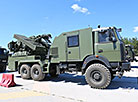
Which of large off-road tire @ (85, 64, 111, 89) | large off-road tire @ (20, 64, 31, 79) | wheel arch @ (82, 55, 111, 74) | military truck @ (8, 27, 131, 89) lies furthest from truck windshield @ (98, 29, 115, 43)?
large off-road tire @ (20, 64, 31, 79)

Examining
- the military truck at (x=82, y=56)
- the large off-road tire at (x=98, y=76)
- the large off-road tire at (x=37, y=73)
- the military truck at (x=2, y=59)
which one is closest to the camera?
the large off-road tire at (x=98, y=76)

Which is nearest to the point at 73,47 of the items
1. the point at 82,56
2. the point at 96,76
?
the point at 82,56

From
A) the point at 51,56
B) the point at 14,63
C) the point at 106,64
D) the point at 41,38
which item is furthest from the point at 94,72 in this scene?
the point at 14,63

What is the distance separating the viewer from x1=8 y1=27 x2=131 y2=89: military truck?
19.0 ft

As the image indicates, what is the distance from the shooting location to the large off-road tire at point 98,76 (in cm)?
568

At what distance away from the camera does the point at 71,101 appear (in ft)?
14.1

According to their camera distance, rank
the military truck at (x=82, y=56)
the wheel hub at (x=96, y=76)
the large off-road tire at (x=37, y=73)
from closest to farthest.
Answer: the military truck at (x=82, y=56) < the wheel hub at (x=96, y=76) < the large off-road tire at (x=37, y=73)

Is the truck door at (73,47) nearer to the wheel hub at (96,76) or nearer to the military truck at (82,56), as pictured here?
the military truck at (82,56)

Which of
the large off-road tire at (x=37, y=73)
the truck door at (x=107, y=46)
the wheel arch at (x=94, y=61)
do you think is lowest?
the large off-road tire at (x=37, y=73)

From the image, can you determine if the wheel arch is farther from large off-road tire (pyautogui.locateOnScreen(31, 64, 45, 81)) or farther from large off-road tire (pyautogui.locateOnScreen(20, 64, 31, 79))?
large off-road tire (pyautogui.locateOnScreen(20, 64, 31, 79))

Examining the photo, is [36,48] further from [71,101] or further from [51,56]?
[71,101]

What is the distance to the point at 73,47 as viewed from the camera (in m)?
6.89

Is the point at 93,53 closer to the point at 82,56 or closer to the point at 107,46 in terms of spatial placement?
the point at 82,56

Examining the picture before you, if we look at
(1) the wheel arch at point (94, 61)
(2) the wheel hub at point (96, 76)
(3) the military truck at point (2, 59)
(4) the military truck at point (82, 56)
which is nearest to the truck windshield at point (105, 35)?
(4) the military truck at point (82, 56)
